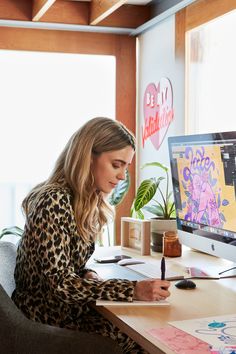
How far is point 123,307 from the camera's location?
70.9 inches

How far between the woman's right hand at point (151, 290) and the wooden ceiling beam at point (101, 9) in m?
1.81

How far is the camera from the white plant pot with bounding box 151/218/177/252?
2762 millimetres

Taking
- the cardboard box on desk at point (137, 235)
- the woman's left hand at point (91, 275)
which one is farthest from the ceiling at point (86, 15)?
the woman's left hand at point (91, 275)

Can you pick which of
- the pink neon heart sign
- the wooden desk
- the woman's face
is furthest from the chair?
the pink neon heart sign

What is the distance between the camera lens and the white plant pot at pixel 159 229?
2.76 meters

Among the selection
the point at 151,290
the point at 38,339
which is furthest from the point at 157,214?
the point at 38,339

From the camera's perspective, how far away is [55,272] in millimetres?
1835

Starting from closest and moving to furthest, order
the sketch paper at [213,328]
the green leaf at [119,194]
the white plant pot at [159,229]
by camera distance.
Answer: the sketch paper at [213,328] < the white plant pot at [159,229] < the green leaf at [119,194]

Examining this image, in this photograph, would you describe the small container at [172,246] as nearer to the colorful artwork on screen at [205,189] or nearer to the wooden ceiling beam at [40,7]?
the colorful artwork on screen at [205,189]

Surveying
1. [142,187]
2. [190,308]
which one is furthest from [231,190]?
[142,187]

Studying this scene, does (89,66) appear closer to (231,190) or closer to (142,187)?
(142,187)

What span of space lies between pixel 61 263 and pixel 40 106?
8.38ft

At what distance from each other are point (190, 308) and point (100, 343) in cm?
29

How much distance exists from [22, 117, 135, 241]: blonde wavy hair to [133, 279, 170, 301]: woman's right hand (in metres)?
0.27
